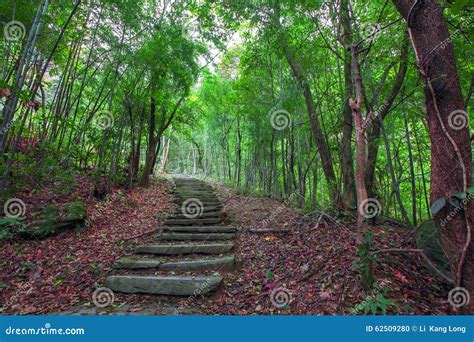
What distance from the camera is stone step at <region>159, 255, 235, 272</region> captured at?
11.1 ft

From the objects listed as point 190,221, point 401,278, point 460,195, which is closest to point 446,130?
point 460,195

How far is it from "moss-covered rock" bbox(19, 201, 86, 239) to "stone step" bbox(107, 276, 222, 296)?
2.05m

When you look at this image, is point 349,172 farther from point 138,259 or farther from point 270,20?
point 138,259

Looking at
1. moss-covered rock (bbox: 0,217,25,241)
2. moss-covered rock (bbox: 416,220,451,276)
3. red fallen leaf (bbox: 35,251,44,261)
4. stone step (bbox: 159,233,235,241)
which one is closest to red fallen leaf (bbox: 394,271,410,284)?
moss-covered rock (bbox: 416,220,451,276)

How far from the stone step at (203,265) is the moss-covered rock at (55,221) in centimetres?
234

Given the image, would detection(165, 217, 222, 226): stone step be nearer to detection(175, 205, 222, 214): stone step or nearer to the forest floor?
the forest floor

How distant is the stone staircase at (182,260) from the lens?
2.93m

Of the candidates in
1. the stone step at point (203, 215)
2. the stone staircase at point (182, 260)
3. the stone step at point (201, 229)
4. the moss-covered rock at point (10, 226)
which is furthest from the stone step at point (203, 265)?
the moss-covered rock at point (10, 226)

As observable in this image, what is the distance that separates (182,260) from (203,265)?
431 millimetres

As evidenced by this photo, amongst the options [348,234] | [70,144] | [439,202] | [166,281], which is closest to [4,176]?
[70,144]

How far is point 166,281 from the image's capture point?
9.71 ft

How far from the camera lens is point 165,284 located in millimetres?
2941

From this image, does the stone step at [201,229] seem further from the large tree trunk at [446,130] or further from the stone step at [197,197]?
the large tree trunk at [446,130]

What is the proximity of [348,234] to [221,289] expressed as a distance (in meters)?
1.97
